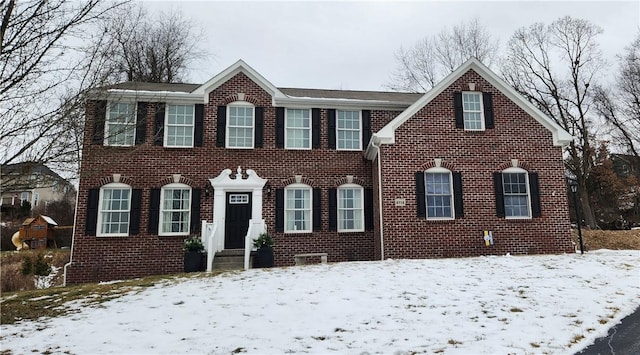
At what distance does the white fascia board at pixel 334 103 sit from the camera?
535 inches

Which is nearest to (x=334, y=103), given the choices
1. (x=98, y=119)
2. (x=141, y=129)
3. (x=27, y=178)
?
(x=141, y=129)

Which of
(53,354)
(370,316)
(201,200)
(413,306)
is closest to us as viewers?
(53,354)

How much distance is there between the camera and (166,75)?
92.3 feet

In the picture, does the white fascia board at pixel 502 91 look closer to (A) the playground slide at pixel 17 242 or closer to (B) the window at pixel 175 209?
(B) the window at pixel 175 209

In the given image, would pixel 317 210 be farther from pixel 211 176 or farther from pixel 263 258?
pixel 211 176

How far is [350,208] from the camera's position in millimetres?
13469

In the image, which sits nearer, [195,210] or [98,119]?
[98,119]

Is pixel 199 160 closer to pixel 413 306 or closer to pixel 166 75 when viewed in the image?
pixel 413 306

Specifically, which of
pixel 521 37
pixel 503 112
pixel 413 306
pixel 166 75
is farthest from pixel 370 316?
pixel 521 37

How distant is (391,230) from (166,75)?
22.9m

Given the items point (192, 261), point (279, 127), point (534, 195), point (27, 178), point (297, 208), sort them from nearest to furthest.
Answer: point (27, 178) < point (192, 261) < point (534, 195) < point (297, 208) < point (279, 127)

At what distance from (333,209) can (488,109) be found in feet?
20.5

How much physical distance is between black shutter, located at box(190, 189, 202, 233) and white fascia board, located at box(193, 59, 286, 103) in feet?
10.5

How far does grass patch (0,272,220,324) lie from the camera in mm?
7004
